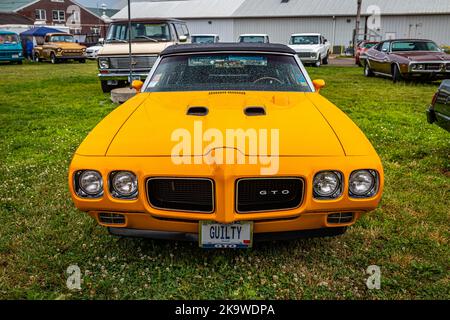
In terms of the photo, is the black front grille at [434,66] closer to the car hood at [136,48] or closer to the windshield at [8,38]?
the car hood at [136,48]

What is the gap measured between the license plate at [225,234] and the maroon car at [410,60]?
35.9 ft

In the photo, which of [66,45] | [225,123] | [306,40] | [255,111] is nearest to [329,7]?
[306,40]

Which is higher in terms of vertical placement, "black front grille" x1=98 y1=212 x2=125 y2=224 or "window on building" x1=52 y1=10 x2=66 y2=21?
"window on building" x1=52 y1=10 x2=66 y2=21

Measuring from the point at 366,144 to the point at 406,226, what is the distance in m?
1.10

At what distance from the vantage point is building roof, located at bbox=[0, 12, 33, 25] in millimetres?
40000

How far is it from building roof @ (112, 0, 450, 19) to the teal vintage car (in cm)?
2052

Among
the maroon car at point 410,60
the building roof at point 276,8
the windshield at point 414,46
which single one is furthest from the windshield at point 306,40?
the building roof at point 276,8

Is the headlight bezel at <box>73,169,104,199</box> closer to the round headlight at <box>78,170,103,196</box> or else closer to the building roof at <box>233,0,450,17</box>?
the round headlight at <box>78,170,103,196</box>

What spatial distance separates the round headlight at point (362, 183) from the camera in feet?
8.17

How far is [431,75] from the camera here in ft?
38.0

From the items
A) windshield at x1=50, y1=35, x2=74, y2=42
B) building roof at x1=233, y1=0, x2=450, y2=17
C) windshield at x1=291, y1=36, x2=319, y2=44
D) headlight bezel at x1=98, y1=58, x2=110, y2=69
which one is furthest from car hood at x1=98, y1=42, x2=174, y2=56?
building roof at x1=233, y1=0, x2=450, y2=17

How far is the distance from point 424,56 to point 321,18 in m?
24.7

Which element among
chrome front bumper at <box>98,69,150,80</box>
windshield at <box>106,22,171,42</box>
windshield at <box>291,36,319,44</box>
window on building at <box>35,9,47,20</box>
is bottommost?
chrome front bumper at <box>98,69,150,80</box>
